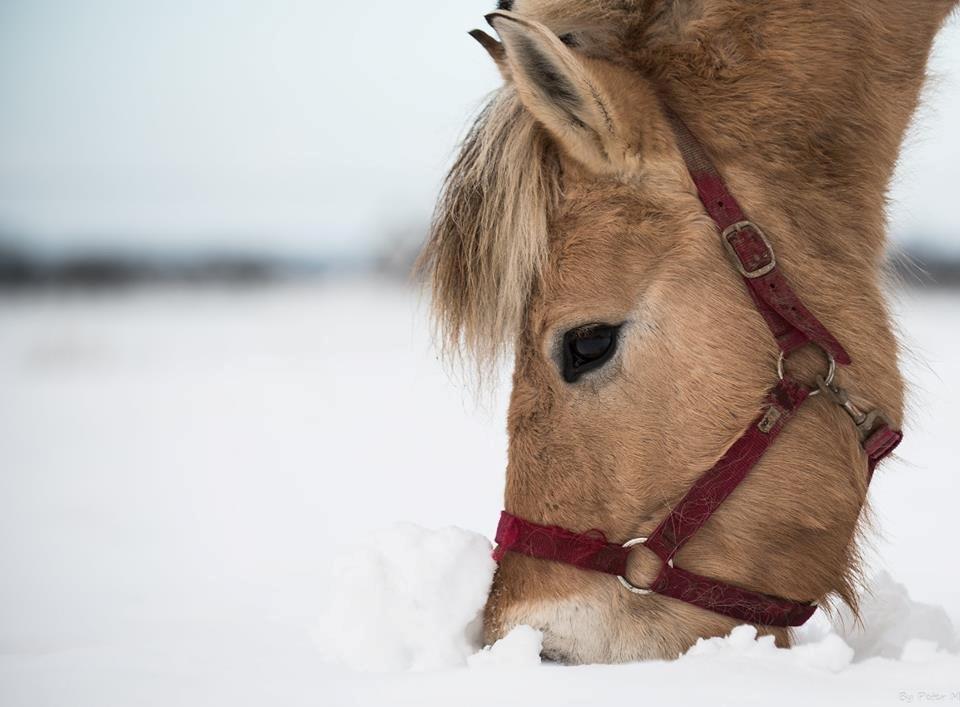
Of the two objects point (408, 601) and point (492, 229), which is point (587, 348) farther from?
point (408, 601)

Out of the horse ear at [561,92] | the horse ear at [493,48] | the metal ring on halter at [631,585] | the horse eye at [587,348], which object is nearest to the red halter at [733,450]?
the metal ring on halter at [631,585]

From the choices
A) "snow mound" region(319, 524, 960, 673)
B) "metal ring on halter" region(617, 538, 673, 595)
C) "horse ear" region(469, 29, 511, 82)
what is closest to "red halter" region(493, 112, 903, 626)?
"metal ring on halter" region(617, 538, 673, 595)

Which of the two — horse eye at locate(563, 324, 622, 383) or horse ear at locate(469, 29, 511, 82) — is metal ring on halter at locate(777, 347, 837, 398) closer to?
horse eye at locate(563, 324, 622, 383)

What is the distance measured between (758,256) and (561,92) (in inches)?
25.5

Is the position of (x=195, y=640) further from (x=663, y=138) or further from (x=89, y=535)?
(x=89, y=535)

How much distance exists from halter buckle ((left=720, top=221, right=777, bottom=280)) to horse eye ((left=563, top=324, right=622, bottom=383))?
343 mm

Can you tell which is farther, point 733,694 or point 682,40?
point 682,40

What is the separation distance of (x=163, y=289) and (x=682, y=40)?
23.1 metres

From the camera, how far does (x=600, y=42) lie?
7.29 feet

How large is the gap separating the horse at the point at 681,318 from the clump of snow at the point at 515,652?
2.4 inches

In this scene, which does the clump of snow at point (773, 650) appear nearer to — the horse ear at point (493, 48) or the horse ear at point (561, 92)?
the horse ear at point (561, 92)

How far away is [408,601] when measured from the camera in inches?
80.6

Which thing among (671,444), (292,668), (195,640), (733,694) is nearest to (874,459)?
(671,444)

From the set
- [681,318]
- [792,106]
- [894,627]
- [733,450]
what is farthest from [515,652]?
[792,106]
